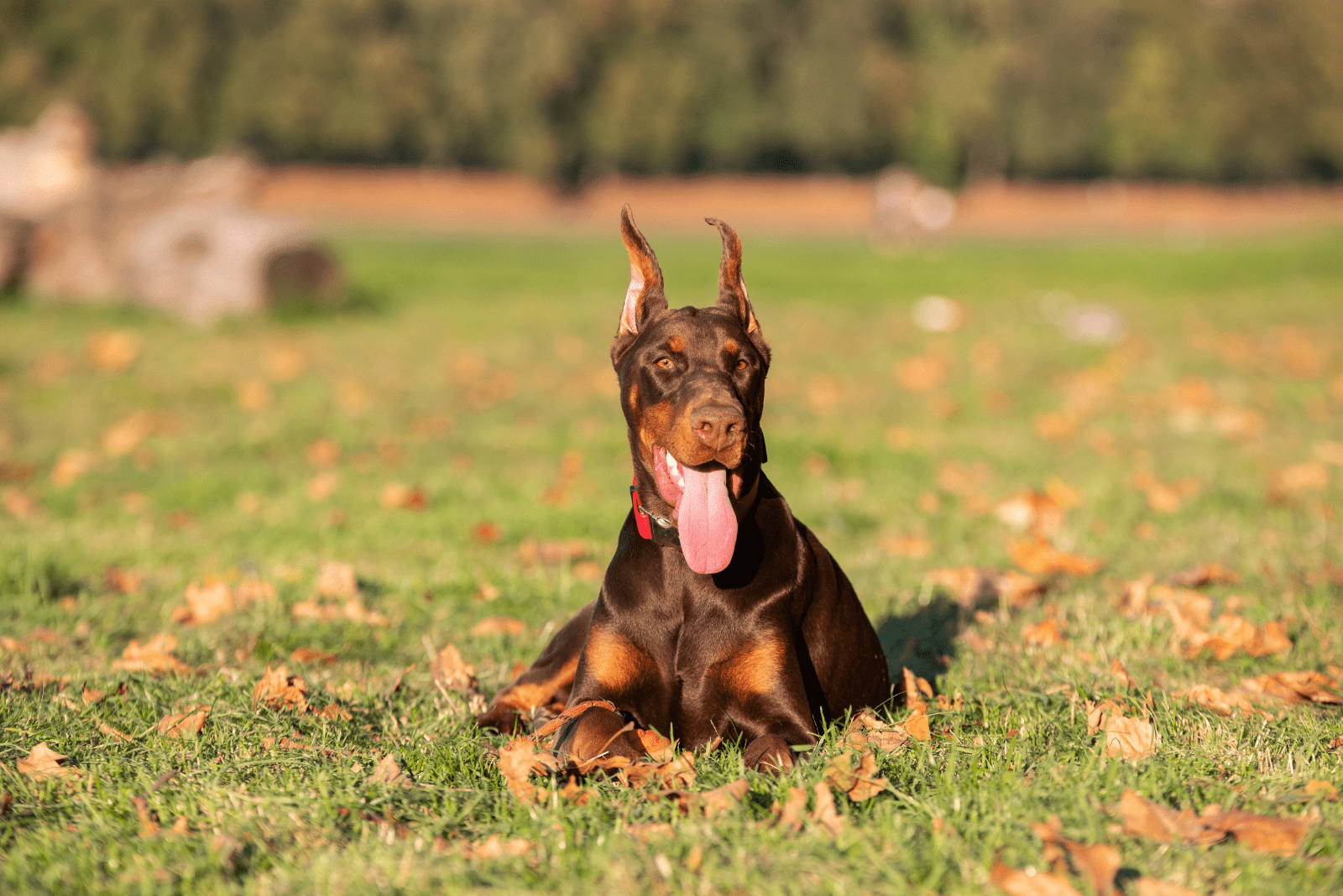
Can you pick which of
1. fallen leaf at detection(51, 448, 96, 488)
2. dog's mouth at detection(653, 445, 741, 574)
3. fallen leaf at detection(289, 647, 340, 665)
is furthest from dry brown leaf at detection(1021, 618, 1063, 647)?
fallen leaf at detection(51, 448, 96, 488)

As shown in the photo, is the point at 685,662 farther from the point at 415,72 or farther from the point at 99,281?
the point at 415,72

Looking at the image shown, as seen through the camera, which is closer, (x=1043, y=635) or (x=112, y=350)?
(x=1043, y=635)

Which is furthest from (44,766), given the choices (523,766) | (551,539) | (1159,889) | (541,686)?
(551,539)

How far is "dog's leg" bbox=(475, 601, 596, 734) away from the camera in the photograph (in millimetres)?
3453

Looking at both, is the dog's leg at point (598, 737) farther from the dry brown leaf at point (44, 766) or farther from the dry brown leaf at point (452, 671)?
the dry brown leaf at point (44, 766)

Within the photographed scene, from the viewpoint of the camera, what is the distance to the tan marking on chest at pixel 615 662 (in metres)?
3.09

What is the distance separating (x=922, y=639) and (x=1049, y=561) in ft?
3.66

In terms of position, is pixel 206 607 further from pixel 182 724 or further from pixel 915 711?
pixel 915 711

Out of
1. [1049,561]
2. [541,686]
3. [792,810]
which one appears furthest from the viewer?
[1049,561]

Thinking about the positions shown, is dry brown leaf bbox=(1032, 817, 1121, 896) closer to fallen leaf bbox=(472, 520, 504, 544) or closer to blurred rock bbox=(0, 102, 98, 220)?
fallen leaf bbox=(472, 520, 504, 544)

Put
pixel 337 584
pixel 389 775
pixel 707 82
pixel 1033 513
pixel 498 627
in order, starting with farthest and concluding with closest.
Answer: pixel 707 82
pixel 1033 513
pixel 337 584
pixel 498 627
pixel 389 775

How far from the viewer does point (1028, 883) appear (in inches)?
86.7

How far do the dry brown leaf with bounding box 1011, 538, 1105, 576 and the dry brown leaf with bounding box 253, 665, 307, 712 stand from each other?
9.88 feet

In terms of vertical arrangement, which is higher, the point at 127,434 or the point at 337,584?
the point at 337,584
